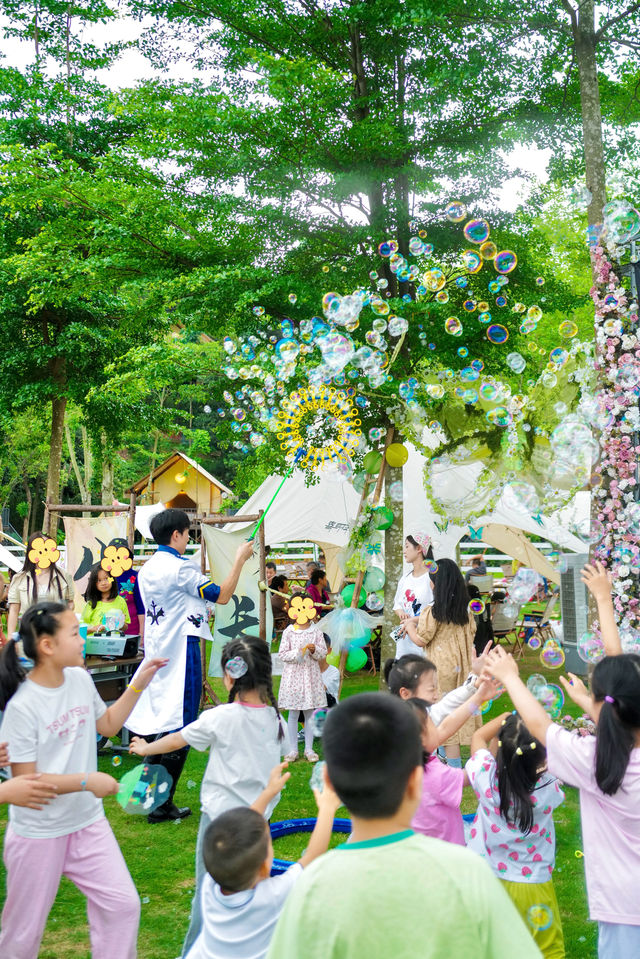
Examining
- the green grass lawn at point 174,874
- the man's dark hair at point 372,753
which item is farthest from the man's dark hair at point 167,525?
the man's dark hair at point 372,753

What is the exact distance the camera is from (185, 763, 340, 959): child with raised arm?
7.06 feet

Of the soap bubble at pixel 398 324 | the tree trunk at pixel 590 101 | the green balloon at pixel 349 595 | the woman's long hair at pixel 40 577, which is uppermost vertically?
the tree trunk at pixel 590 101

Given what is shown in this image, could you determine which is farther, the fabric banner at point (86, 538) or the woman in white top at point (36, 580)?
the fabric banner at point (86, 538)

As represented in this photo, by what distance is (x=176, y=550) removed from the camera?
5031mm

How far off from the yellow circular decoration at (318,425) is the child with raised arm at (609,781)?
5.77m

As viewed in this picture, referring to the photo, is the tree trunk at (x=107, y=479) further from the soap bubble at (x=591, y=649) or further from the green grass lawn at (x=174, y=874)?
the soap bubble at (x=591, y=649)

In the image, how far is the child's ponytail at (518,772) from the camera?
3.04 meters

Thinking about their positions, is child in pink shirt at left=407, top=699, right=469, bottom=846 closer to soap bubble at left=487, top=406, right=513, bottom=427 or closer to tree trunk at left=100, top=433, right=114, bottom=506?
soap bubble at left=487, top=406, right=513, bottom=427

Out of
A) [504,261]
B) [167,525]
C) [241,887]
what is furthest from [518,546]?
[241,887]

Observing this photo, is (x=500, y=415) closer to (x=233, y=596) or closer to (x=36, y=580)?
(x=233, y=596)

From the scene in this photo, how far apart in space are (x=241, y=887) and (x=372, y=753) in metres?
0.92

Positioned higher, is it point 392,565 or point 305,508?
point 305,508

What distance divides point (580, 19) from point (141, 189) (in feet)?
14.5

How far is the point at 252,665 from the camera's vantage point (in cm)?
339
